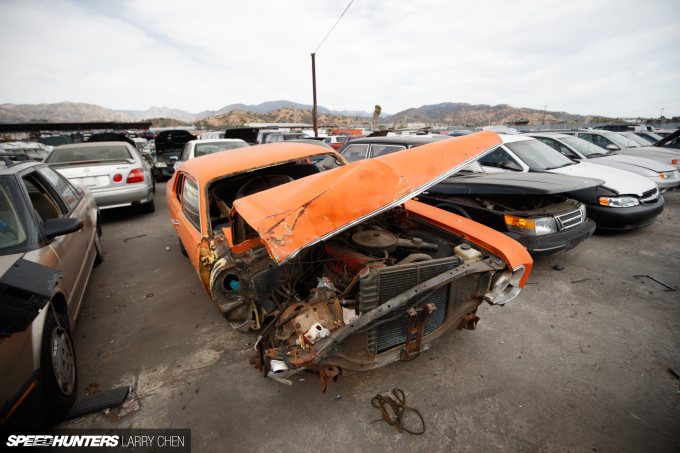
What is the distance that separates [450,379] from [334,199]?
1688mm

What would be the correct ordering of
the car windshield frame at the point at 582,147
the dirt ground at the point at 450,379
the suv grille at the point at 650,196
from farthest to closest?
the car windshield frame at the point at 582,147 → the suv grille at the point at 650,196 → the dirt ground at the point at 450,379

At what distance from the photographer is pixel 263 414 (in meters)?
1.97

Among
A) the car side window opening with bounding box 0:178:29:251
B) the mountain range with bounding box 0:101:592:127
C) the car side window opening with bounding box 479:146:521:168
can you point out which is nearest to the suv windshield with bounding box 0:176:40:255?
the car side window opening with bounding box 0:178:29:251

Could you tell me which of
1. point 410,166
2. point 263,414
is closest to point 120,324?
point 263,414

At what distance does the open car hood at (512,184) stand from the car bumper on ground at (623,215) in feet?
3.75

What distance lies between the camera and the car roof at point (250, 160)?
2643 millimetres

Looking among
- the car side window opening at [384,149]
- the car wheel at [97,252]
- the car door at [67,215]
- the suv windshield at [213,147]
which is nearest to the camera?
the car door at [67,215]

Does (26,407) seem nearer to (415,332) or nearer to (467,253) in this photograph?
(415,332)

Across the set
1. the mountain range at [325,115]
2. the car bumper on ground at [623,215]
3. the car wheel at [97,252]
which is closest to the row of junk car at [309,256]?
the car wheel at [97,252]

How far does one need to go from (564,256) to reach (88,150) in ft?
29.8

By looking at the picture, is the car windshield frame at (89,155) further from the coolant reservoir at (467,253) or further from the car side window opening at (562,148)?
the car side window opening at (562,148)

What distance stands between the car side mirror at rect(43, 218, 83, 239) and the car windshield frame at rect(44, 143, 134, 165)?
4341 mm

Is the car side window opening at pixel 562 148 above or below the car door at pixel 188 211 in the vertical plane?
above

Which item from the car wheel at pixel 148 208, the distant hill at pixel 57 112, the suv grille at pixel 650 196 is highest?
the distant hill at pixel 57 112
